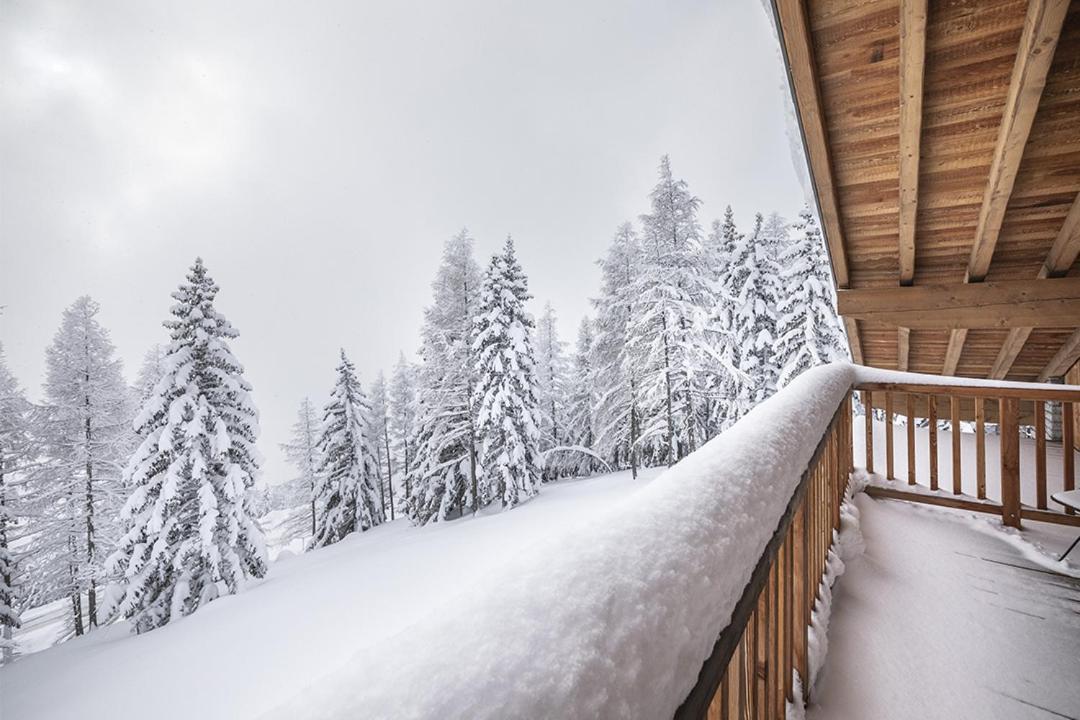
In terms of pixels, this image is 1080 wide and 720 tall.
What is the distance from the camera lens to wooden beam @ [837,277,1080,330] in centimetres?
444

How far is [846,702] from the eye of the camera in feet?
5.71

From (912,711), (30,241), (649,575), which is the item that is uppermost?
(30,241)

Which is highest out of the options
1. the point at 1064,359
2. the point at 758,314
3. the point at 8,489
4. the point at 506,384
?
the point at 758,314

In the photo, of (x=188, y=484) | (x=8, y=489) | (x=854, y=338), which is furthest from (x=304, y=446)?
(x=854, y=338)

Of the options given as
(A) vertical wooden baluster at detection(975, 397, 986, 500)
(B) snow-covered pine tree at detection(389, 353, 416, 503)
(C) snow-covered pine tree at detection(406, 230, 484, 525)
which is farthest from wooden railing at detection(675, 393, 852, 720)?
(B) snow-covered pine tree at detection(389, 353, 416, 503)

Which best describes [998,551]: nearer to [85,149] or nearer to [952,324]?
[952,324]

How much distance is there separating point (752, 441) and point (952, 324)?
18.7 feet

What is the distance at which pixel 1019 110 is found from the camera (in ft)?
10.2

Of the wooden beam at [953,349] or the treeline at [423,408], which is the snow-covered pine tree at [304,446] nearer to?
the treeline at [423,408]

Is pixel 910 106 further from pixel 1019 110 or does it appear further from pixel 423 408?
pixel 423 408

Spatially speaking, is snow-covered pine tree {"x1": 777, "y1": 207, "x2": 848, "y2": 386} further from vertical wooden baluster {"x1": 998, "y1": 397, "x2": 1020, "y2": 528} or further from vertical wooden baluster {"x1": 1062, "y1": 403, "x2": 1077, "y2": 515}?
vertical wooden baluster {"x1": 998, "y1": 397, "x2": 1020, "y2": 528}

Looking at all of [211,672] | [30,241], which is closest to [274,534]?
[211,672]

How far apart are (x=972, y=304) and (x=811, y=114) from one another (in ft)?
10.5

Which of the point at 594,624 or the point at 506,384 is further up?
the point at 594,624
